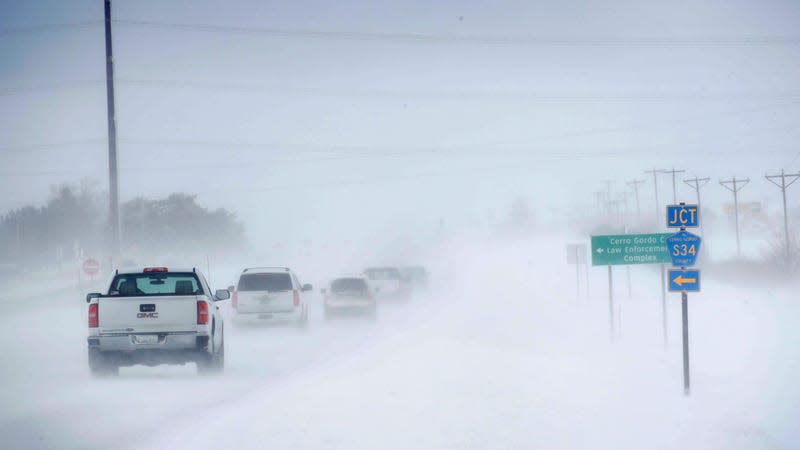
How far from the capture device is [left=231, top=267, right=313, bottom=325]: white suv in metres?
28.0

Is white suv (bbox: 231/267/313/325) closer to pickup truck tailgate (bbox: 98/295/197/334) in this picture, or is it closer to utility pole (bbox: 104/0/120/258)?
utility pole (bbox: 104/0/120/258)

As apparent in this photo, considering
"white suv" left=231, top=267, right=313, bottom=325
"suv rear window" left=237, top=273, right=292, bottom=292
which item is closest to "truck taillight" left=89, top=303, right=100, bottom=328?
"white suv" left=231, top=267, right=313, bottom=325

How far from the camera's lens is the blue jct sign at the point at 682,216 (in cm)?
1473

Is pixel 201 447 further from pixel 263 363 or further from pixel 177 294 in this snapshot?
pixel 263 363

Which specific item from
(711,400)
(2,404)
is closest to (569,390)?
(711,400)

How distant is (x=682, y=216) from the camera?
14789 mm

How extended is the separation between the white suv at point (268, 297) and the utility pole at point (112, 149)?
30.5 ft

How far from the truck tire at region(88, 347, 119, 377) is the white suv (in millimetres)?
11402

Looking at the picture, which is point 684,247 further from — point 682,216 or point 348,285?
point 348,285

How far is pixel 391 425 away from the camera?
1153cm

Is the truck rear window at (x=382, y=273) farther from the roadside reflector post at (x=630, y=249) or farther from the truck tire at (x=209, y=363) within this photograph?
the truck tire at (x=209, y=363)

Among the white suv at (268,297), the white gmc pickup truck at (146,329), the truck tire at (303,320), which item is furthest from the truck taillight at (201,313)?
the truck tire at (303,320)

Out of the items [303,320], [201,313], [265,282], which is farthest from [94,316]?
[303,320]

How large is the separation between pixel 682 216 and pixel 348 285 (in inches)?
839
